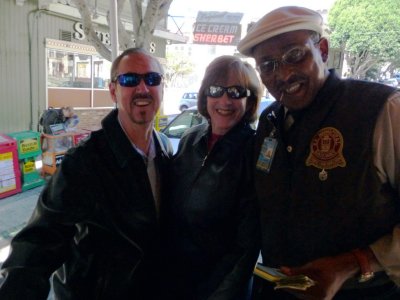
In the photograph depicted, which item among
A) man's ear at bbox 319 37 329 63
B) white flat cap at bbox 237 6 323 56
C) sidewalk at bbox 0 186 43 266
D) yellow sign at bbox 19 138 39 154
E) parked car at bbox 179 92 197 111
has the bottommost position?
sidewalk at bbox 0 186 43 266

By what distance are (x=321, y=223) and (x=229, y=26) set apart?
18002 millimetres

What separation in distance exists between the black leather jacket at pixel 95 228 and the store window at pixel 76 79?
330 inches

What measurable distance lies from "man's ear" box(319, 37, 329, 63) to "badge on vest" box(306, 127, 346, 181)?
1.17 ft

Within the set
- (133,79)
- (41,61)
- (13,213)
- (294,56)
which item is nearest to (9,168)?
(13,213)

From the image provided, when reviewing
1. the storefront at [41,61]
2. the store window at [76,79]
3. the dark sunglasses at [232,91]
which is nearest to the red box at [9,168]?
the storefront at [41,61]

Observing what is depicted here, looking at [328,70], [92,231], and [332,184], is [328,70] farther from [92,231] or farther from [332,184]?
[92,231]

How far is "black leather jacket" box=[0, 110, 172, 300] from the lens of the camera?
1325 millimetres

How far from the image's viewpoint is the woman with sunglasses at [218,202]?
154 centimetres

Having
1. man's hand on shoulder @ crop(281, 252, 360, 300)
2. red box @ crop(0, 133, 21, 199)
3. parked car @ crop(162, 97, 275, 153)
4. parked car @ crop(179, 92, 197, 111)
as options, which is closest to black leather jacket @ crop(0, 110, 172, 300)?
man's hand on shoulder @ crop(281, 252, 360, 300)

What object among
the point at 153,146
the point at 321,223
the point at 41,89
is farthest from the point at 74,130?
the point at 321,223

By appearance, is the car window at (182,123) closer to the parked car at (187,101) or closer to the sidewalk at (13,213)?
the sidewalk at (13,213)

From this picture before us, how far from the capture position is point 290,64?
1.36 meters

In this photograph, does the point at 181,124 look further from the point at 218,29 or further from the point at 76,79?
the point at 218,29

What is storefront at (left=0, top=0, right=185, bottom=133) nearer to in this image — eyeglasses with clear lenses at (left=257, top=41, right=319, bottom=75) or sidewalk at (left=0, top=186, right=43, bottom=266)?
sidewalk at (left=0, top=186, right=43, bottom=266)
